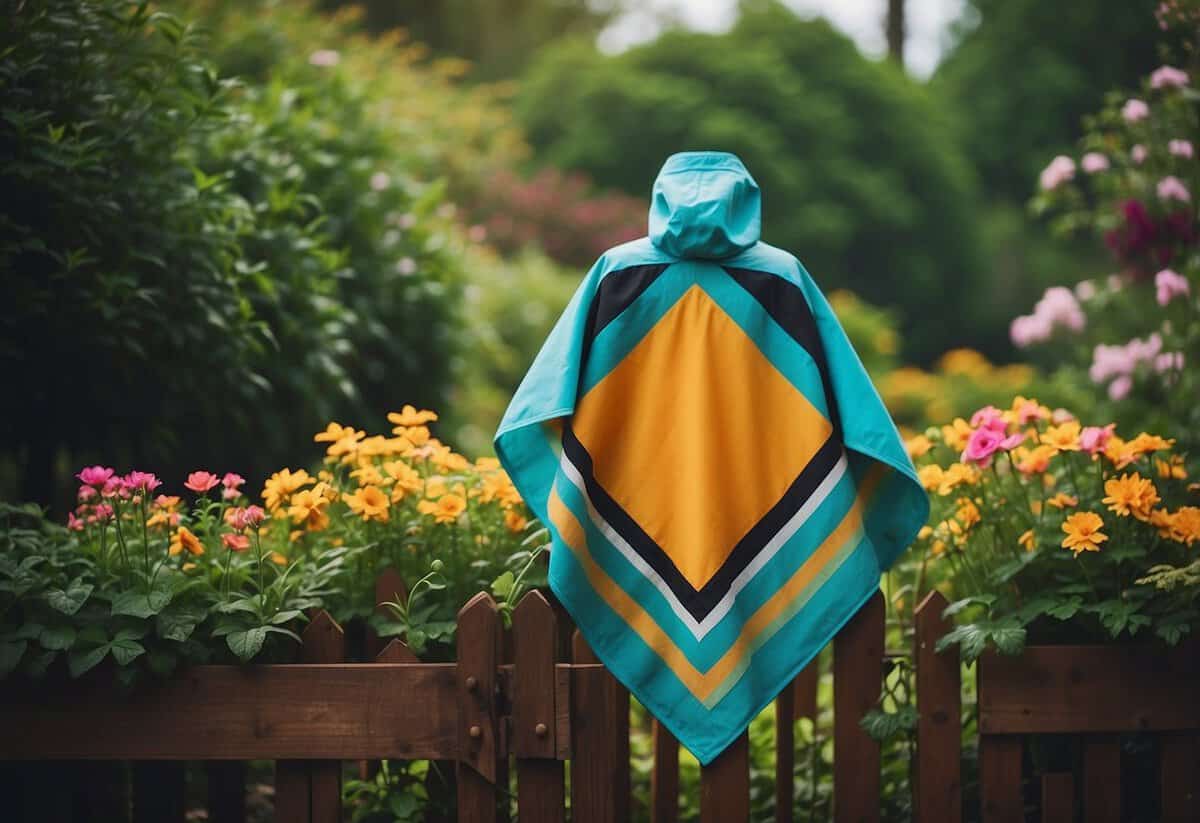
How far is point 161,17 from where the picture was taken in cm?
302

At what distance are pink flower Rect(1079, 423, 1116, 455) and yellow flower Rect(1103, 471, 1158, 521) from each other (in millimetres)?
168

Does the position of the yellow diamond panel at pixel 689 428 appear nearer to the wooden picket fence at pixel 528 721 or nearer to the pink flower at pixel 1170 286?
the wooden picket fence at pixel 528 721

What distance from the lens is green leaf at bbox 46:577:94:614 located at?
2096 mm

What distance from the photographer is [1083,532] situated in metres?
2.24

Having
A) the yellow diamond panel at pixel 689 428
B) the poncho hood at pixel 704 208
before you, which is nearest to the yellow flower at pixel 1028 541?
the yellow diamond panel at pixel 689 428

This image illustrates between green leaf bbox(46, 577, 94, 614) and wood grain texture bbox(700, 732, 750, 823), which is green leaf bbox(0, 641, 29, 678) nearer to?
green leaf bbox(46, 577, 94, 614)

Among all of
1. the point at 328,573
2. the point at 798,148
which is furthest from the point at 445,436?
the point at 798,148

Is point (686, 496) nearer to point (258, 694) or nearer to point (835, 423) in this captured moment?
point (835, 423)

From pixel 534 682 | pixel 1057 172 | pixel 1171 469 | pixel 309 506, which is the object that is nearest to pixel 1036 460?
pixel 1171 469

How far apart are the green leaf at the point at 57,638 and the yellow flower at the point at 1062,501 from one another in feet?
7.07

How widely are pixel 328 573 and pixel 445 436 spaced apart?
8.58ft

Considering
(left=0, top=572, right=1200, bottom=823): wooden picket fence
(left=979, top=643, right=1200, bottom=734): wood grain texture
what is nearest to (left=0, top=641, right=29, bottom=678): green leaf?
(left=0, top=572, right=1200, bottom=823): wooden picket fence

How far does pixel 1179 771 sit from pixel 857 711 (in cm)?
71

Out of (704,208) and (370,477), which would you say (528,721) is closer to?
(370,477)
